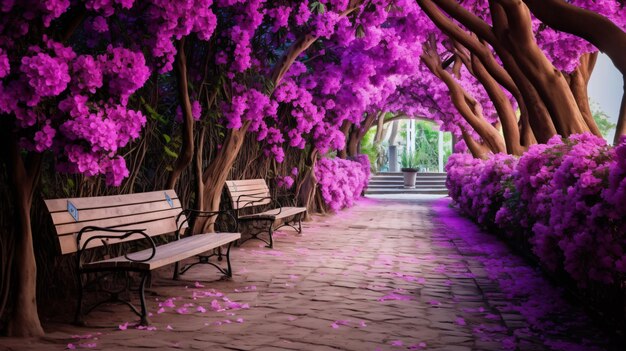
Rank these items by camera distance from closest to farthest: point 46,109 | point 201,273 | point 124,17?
point 46,109 → point 124,17 → point 201,273

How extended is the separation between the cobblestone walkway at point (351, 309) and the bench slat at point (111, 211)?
0.73 metres

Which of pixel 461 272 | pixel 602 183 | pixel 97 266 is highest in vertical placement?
pixel 602 183

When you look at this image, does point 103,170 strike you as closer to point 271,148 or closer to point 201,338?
point 201,338

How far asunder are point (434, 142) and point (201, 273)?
49.6m

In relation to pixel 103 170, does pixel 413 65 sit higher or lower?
higher

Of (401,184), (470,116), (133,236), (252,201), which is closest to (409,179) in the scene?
(401,184)

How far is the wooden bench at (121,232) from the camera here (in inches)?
171

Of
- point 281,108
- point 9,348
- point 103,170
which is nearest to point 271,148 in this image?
point 281,108

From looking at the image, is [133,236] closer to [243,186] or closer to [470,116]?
[243,186]

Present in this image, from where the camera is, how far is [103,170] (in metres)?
4.26

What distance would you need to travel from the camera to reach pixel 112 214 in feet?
16.6

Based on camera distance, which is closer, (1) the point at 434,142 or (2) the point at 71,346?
(2) the point at 71,346

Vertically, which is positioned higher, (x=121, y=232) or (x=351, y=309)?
(x=121, y=232)

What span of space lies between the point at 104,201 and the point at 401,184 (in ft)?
91.6
